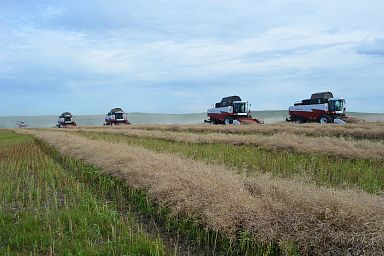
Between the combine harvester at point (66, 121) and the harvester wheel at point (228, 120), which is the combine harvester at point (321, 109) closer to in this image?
the harvester wheel at point (228, 120)

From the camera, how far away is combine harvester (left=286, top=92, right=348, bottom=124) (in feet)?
103

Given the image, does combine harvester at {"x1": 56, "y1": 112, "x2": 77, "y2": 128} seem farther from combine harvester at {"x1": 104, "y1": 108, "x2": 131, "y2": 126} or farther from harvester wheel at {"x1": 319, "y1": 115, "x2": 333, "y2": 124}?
harvester wheel at {"x1": 319, "y1": 115, "x2": 333, "y2": 124}

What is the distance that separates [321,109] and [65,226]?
29.4m

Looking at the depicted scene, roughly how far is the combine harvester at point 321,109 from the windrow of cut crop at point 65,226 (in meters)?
26.7

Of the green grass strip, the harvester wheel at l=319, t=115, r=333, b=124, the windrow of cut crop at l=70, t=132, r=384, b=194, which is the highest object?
the harvester wheel at l=319, t=115, r=333, b=124

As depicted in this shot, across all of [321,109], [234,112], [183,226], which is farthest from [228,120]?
A: [183,226]

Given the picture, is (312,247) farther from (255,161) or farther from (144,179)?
(255,161)

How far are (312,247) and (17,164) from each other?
11605 millimetres

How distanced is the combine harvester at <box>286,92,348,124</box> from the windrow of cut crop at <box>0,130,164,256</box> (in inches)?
1051

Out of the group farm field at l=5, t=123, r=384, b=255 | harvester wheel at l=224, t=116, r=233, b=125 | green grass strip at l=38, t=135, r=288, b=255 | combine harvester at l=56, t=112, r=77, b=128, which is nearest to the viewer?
farm field at l=5, t=123, r=384, b=255

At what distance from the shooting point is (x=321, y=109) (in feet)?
105

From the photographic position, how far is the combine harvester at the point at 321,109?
31453 millimetres

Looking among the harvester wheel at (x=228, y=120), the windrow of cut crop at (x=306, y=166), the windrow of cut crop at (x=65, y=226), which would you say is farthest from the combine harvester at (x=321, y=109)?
the windrow of cut crop at (x=65, y=226)

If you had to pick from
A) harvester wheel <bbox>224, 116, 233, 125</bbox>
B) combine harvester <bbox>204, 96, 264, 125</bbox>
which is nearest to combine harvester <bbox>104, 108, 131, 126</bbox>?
combine harvester <bbox>204, 96, 264, 125</bbox>
